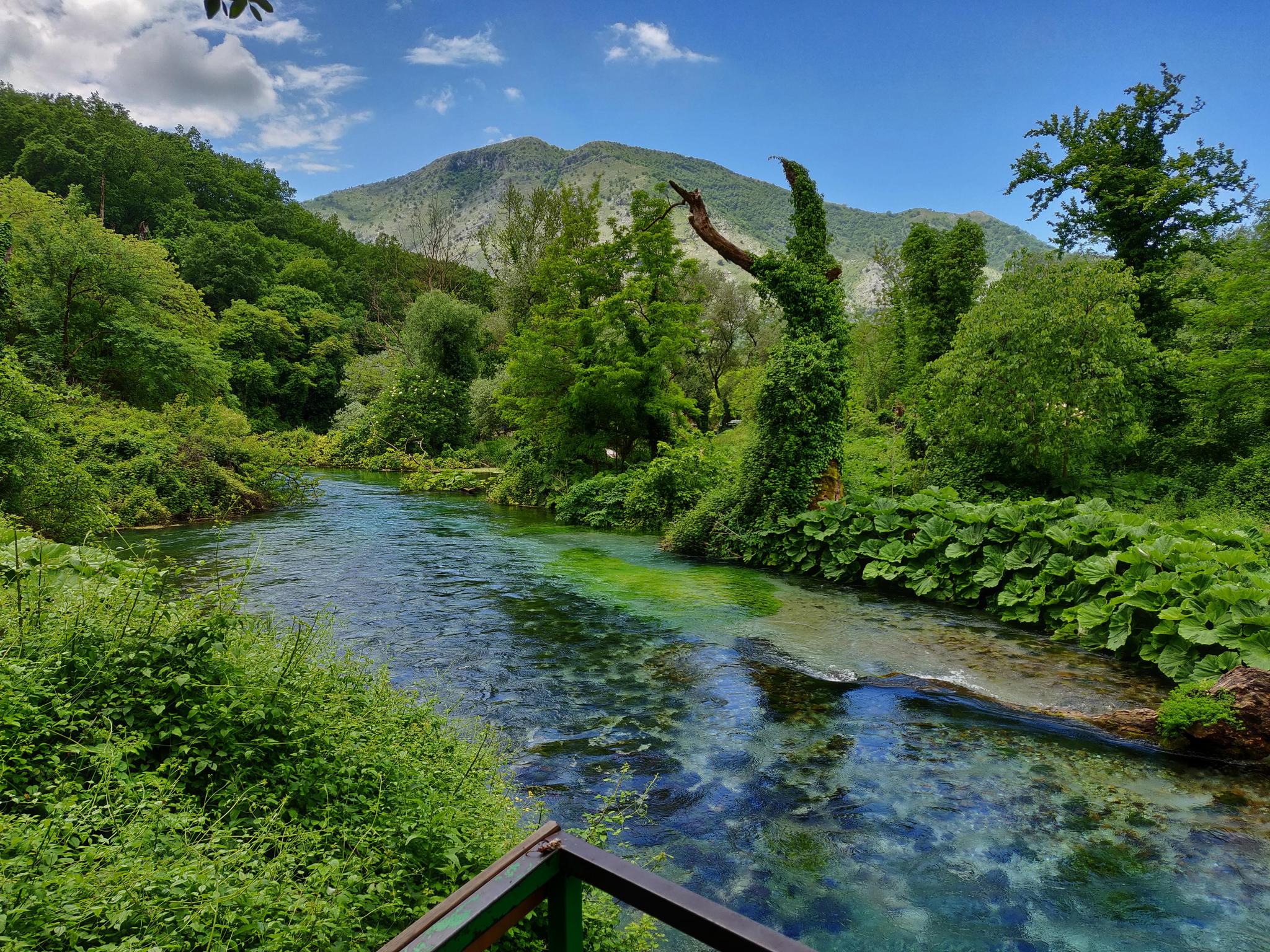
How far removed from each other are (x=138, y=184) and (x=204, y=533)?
45.4m

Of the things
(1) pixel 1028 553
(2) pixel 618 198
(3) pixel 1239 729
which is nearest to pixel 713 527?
(1) pixel 1028 553

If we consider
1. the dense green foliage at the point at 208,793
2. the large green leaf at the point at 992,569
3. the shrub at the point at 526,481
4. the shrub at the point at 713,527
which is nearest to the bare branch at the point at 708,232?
the shrub at the point at 713,527

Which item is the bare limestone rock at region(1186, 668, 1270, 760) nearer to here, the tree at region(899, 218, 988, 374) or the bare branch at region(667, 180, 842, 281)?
the bare branch at region(667, 180, 842, 281)

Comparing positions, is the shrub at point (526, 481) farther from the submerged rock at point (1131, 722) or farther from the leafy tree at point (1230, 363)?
the submerged rock at point (1131, 722)

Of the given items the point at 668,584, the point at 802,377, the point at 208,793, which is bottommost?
the point at 668,584

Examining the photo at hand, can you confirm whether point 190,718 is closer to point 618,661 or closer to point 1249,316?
point 618,661

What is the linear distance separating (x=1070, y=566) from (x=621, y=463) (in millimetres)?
13691

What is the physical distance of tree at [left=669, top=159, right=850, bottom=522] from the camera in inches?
461

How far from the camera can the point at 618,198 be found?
96625 mm

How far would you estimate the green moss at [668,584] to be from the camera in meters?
9.49

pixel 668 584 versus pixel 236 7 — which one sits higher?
pixel 236 7

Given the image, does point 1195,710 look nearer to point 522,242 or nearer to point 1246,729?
point 1246,729

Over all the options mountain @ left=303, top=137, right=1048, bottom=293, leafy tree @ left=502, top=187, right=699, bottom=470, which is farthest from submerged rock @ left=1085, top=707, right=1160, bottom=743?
mountain @ left=303, top=137, right=1048, bottom=293

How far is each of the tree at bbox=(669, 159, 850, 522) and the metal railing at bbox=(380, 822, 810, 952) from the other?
1101 cm
